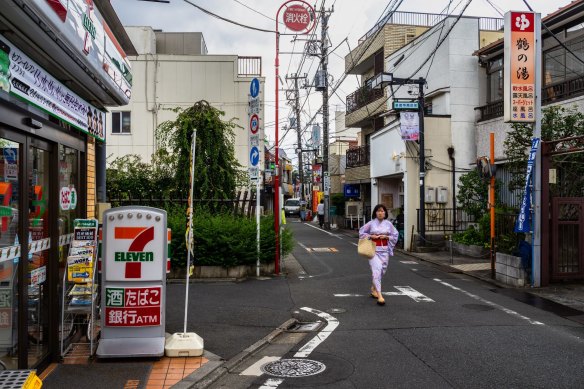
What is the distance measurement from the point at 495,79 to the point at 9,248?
18624 mm

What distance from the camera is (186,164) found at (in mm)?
14852

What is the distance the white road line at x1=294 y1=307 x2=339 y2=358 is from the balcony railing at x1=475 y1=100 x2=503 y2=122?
1262 cm

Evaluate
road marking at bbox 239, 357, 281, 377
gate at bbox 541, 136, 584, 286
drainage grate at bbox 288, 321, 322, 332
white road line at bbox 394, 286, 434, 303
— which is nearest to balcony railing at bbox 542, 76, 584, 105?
gate at bbox 541, 136, 584, 286

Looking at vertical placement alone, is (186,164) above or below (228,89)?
below

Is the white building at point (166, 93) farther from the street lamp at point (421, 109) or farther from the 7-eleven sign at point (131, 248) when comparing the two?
the 7-eleven sign at point (131, 248)

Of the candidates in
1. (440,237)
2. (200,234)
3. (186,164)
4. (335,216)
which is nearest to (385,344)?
(200,234)

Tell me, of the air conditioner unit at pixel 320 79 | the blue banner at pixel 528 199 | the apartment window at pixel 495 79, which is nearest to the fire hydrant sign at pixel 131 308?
the blue banner at pixel 528 199

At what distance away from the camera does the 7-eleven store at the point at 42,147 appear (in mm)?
4316

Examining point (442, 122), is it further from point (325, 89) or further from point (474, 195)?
point (325, 89)

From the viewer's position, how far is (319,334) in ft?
24.3

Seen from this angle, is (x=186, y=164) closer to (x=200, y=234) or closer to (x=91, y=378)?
(x=200, y=234)

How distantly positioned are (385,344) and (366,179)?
20533mm

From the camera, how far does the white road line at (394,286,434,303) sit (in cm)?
986

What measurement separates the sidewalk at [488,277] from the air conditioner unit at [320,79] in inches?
550
